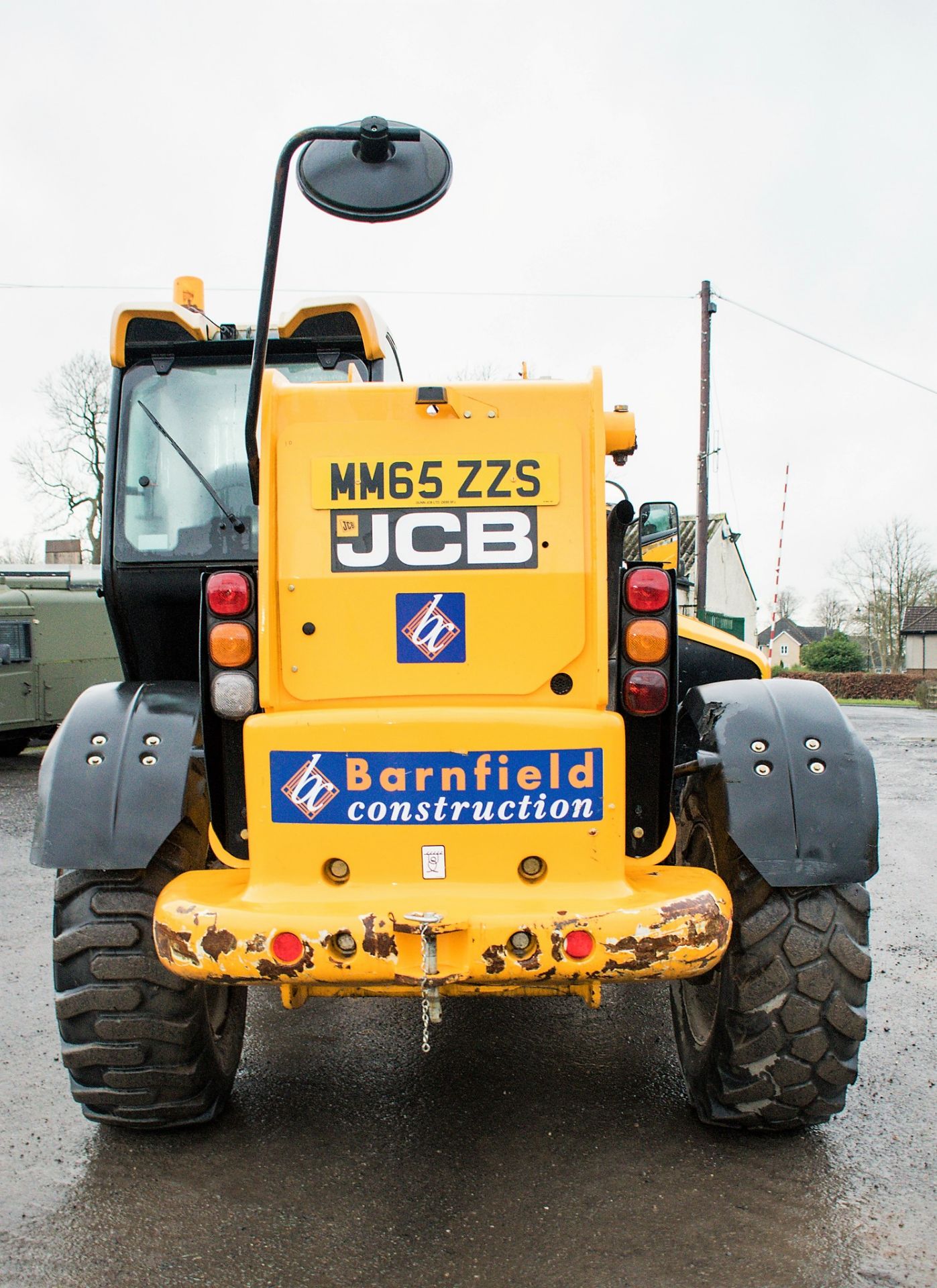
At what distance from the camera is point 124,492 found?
4.46 m

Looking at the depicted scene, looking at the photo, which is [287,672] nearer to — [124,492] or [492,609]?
[492,609]

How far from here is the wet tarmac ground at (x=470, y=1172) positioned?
2.54 meters

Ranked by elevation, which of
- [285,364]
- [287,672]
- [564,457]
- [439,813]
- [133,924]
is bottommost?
[133,924]

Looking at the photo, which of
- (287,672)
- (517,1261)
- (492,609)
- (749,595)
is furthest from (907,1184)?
(749,595)

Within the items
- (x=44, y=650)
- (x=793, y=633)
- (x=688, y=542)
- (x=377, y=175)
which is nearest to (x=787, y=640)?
(x=793, y=633)

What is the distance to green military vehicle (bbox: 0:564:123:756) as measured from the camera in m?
13.2

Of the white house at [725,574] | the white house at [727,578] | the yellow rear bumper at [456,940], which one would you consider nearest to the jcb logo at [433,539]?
the yellow rear bumper at [456,940]

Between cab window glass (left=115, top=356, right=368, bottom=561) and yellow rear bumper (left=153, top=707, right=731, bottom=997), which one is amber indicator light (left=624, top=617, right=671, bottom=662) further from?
cab window glass (left=115, top=356, right=368, bottom=561)

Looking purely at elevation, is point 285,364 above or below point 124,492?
above

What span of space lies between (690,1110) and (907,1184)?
66 cm

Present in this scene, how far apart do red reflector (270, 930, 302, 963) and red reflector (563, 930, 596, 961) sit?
65 cm

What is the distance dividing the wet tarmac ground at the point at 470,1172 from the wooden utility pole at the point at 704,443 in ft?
60.9

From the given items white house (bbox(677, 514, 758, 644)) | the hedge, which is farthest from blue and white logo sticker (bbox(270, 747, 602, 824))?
the hedge

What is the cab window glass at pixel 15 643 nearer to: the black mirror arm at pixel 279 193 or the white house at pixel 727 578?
the black mirror arm at pixel 279 193
